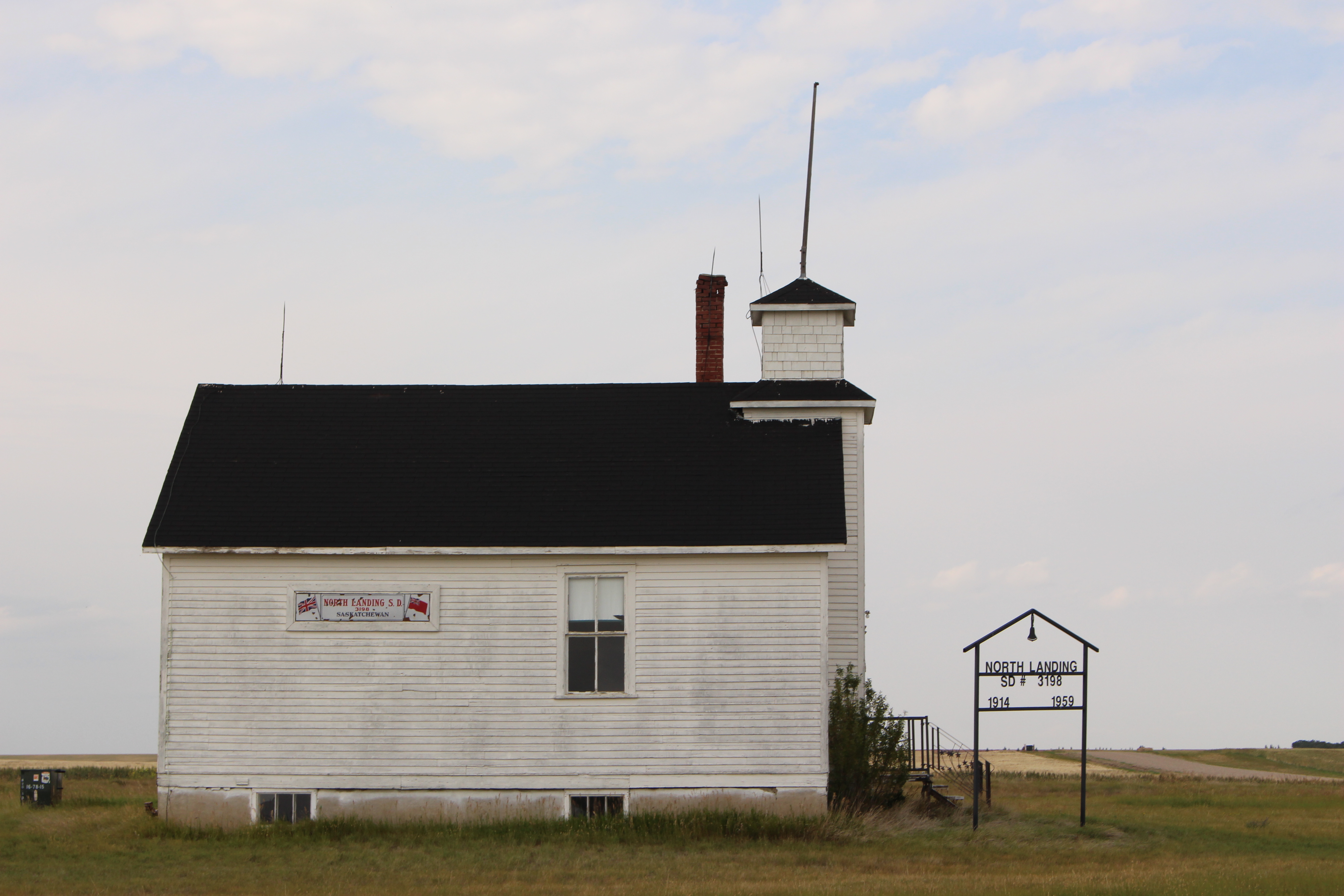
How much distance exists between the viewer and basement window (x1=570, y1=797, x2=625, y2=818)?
61.2 feet

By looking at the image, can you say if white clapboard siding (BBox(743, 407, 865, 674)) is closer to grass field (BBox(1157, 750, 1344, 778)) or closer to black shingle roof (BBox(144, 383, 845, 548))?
black shingle roof (BBox(144, 383, 845, 548))

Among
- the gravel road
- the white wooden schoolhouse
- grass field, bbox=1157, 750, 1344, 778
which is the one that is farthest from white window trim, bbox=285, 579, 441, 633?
grass field, bbox=1157, 750, 1344, 778

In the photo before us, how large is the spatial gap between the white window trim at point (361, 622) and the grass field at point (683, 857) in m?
2.74

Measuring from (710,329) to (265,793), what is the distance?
34.4 feet

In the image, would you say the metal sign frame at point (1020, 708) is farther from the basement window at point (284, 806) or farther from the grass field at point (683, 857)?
the basement window at point (284, 806)

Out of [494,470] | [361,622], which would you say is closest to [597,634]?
[494,470]

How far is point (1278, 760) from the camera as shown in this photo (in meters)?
47.6

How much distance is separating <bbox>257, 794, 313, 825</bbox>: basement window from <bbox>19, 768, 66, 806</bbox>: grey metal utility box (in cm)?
679

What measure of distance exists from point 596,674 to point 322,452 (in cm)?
574

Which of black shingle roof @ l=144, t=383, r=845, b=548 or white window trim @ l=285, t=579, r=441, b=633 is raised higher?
black shingle roof @ l=144, t=383, r=845, b=548

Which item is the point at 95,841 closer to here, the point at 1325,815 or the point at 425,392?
the point at 425,392

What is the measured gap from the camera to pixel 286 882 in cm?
1510

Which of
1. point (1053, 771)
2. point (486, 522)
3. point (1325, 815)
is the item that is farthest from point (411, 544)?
point (1053, 771)

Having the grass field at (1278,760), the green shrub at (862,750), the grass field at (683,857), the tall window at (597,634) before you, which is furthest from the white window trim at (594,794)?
the grass field at (1278,760)
